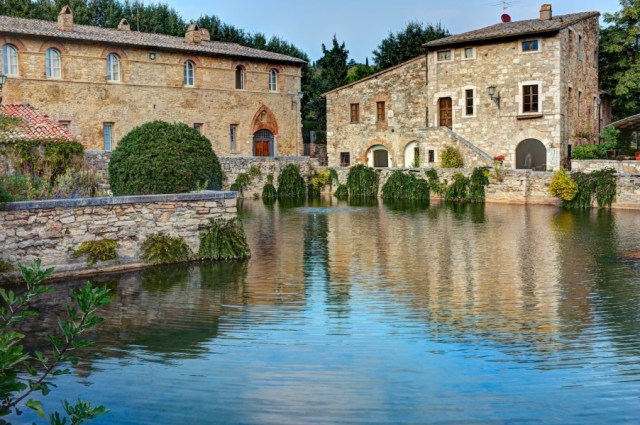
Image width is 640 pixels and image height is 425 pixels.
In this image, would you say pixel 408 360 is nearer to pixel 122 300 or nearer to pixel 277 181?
pixel 122 300

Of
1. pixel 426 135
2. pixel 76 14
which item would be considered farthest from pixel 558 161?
pixel 76 14

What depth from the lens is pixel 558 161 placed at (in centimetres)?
3198

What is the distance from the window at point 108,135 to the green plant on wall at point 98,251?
2211 cm

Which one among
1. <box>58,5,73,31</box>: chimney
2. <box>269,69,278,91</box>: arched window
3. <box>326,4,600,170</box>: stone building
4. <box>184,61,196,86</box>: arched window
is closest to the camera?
<box>326,4,600,170</box>: stone building

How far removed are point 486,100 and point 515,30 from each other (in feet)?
11.0

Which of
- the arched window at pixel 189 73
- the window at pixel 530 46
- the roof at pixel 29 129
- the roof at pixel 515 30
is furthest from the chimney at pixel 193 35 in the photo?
the roof at pixel 29 129

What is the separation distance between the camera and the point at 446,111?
35.4m

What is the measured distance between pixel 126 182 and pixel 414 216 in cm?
1120

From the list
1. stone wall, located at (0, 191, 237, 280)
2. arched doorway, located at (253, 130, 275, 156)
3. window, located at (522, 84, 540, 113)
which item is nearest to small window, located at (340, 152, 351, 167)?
arched doorway, located at (253, 130, 275, 156)

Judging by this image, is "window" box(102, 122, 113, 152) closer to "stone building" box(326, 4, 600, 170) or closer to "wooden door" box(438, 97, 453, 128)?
"stone building" box(326, 4, 600, 170)

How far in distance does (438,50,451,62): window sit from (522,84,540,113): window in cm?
404

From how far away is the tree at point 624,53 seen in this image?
1432 inches

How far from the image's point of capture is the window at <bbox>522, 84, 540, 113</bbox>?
32.5 meters

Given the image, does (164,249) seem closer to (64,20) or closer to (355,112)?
(64,20)
